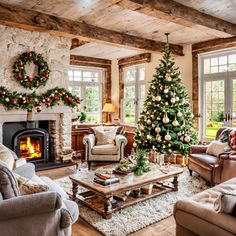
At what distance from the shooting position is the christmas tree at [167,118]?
514 cm

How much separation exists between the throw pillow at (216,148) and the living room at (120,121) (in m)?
0.02

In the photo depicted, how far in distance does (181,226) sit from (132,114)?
17.5 feet

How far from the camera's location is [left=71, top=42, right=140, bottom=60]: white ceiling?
20.6 ft

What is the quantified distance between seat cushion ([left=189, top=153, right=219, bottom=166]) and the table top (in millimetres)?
632

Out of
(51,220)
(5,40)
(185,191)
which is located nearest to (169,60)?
(185,191)

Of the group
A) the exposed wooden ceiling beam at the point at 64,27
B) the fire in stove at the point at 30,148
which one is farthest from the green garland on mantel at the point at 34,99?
the exposed wooden ceiling beam at the point at 64,27

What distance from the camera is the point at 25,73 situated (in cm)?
488

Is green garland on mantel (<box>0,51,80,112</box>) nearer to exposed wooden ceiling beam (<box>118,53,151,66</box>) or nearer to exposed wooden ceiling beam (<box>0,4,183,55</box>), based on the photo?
exposed wooden ceiling beam (<box>0,4,183,55</box>)

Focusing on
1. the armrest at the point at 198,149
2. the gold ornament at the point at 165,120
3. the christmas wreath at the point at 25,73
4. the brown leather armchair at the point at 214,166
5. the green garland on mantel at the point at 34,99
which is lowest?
the brown leather armchair at the point at 214,166

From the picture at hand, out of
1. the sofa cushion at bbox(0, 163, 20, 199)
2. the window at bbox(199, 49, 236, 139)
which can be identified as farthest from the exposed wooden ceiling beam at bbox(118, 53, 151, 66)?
the sofa cushion at bbox(0, 163, 20, 199)

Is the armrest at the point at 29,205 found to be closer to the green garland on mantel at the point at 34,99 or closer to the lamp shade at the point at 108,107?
the green garland on mantel at the point at 34,99

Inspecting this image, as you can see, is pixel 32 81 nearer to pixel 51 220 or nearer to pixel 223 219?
pixel 51 220

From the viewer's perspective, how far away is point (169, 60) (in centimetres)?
540

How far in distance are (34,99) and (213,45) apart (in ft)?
13.1
